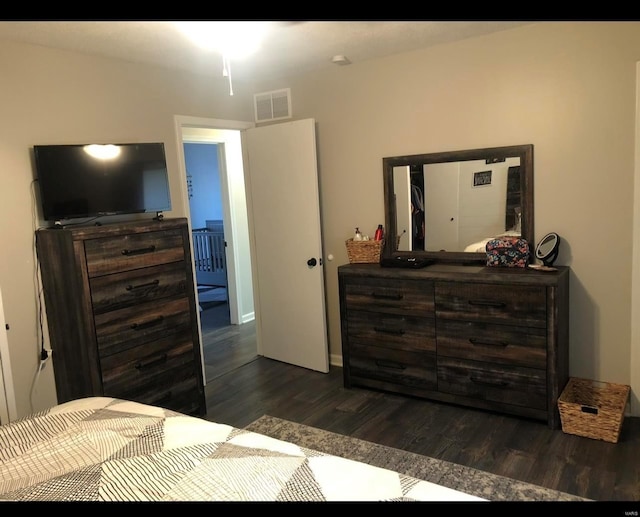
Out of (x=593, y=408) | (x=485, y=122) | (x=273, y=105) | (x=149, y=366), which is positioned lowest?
(x=593, y=408)

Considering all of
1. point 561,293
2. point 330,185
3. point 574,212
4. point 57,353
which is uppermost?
point 330,185

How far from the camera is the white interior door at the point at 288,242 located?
4.06 m

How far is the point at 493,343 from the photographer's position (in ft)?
10.2

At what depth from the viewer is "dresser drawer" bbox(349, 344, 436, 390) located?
3414 millimetres

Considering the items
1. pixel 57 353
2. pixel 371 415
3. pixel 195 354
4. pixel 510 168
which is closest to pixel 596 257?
pixel 510 168

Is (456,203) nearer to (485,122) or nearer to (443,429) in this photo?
(485,122)

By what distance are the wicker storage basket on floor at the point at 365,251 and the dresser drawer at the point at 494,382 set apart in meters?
0.93

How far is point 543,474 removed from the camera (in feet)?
8.29

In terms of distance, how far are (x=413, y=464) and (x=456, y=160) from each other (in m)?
2.07

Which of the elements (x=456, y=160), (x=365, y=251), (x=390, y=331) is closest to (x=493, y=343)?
(x=390, y=331)

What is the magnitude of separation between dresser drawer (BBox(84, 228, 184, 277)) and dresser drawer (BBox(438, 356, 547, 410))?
1.94 meters

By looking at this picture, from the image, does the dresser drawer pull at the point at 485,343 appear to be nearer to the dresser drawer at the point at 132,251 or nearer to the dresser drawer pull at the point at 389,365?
the dresser drawer pull at the point at 389,365
